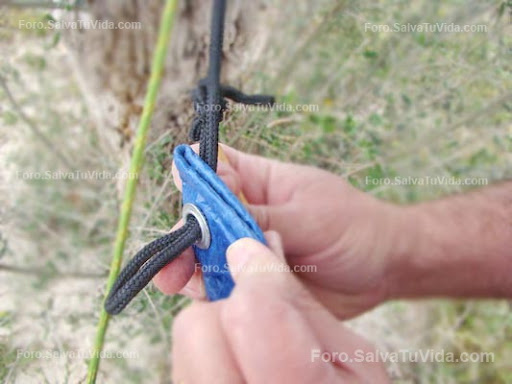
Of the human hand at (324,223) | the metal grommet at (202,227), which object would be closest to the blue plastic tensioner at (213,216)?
the metal grommet at (202,227)

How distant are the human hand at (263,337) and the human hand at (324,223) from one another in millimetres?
341

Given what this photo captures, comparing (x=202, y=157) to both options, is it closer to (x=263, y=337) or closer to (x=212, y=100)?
(x=212, y=100)

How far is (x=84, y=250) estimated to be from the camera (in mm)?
1542

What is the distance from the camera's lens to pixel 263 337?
1.51 ft

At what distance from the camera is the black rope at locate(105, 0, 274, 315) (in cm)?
63

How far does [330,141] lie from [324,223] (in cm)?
53

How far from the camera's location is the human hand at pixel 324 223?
95 cm

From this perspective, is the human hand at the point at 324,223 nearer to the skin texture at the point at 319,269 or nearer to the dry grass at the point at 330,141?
the skin texture at the point at 319,269

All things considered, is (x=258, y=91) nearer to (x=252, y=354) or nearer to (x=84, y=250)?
(x=84, y=250)

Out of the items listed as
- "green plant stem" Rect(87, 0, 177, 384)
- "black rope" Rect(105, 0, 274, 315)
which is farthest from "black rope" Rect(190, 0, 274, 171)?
"green plant stem" Rect(87, 0, 177, 384)

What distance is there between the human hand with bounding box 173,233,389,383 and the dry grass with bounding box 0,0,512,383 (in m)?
0.51

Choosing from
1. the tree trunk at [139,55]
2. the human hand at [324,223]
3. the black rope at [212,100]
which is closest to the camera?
the black rope at [212,100]

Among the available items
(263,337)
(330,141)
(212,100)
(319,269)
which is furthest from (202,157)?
(330,141)

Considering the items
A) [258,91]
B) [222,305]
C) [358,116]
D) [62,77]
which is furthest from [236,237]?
[62,77]
